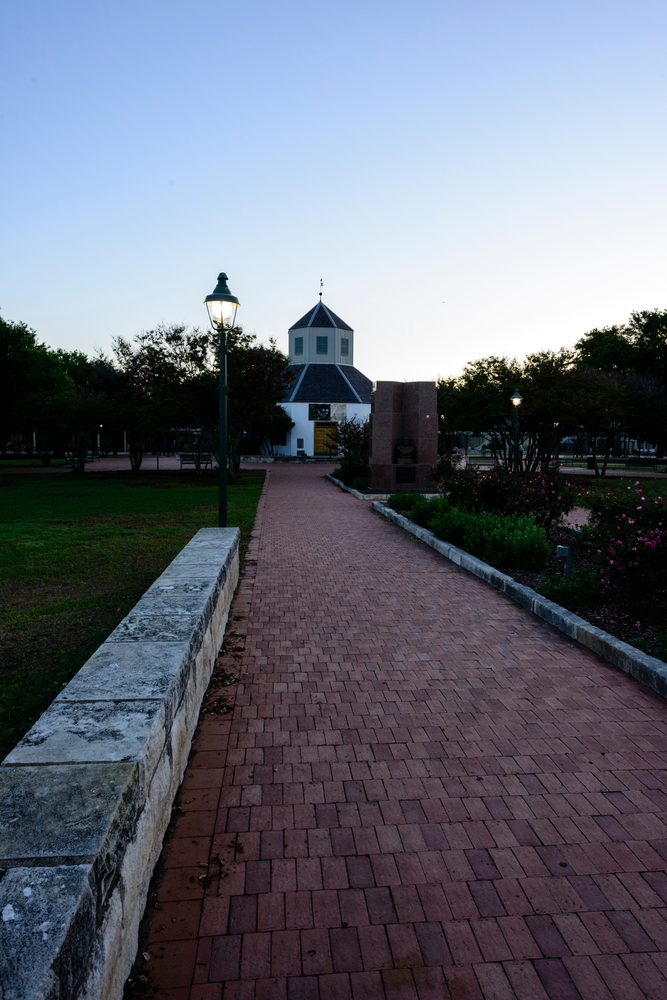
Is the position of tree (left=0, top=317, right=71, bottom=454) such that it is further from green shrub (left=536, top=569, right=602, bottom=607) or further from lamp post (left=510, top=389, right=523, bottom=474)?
green shrub (left=536, top=569, right=602, bottom=607)

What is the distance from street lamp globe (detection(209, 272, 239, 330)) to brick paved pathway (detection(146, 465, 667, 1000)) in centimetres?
535

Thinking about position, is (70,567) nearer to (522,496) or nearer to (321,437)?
(522,496)

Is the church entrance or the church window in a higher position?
the church window

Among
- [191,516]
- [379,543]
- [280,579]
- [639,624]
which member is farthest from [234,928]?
[191,516]

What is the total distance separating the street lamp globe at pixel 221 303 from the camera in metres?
9.23

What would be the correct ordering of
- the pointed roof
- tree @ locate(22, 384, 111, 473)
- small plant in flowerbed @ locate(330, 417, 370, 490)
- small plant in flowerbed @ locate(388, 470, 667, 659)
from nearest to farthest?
1. small plant in flowerbed @ locate(388, 470, 667, 659)
2. small plant in flowerbed @ locate(330, 417, 370, 490)
3. tree @ locate(22, 384, 111, 473)
4. the pointed roof

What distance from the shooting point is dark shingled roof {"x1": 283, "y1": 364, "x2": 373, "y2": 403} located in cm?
5791

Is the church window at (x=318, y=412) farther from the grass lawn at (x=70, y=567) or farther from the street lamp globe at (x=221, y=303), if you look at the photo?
the street lamp globe at (x=221, y=303)

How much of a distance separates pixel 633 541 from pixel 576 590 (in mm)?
1087

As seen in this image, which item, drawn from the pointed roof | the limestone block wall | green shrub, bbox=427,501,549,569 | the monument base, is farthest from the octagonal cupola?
the limestone block wall

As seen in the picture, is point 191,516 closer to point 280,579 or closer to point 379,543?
point 379,543

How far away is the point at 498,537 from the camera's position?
9391 mm

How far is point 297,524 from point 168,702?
11.5 m

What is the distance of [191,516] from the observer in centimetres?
1564
